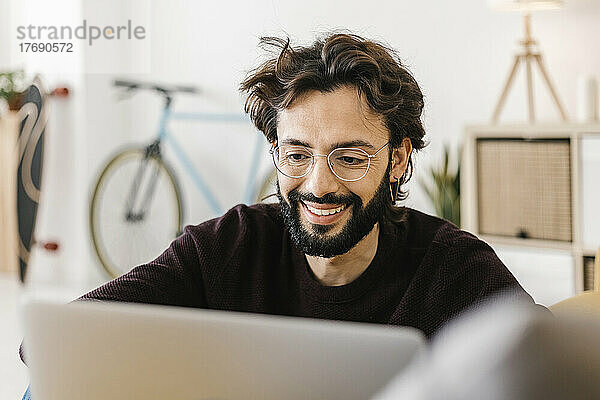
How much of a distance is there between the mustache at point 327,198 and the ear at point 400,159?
5.1 inches

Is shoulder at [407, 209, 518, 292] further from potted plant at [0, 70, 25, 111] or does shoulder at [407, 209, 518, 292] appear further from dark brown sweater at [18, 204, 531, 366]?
potted plant at [0, 70, 25, 111]

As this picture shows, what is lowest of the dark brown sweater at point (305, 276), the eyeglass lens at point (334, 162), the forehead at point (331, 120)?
the dark brown sweater at point (305, 276)

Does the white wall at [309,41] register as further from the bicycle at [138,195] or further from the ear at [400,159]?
the ear at [400,159]

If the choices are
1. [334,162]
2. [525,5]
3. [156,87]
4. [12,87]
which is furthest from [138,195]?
[334,162]

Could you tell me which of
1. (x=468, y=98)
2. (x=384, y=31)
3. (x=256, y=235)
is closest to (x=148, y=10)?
(x=384, y=31)

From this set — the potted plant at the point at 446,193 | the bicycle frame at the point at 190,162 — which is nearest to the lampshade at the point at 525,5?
the potted plant at the point at 446,193

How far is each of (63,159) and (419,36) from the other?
1888 mm

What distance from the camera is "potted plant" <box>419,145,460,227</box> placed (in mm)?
3680

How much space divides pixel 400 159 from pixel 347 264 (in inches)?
9.5

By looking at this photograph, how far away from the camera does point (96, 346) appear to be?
0.90 m

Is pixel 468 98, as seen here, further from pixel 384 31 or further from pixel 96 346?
pixel 96 346

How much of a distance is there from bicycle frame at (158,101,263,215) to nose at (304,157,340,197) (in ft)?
9.25

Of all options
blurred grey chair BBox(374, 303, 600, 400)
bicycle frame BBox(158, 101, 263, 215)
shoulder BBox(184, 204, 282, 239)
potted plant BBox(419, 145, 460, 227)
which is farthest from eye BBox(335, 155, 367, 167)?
bicycle frame BBox(158, 101, 263, 215)

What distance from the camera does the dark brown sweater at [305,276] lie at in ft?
4.77
